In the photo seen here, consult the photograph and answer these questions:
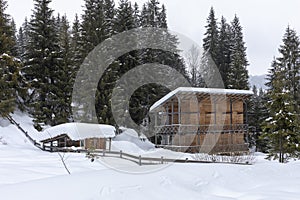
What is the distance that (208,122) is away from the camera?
25922 millimetres

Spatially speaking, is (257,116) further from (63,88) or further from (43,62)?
(43,62)

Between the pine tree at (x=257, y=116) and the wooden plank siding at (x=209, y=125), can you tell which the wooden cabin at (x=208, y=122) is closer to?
the wooden plank siding at (x=209, y=125)

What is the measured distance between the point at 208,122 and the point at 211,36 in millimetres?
24548

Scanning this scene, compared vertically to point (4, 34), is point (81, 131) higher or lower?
lower

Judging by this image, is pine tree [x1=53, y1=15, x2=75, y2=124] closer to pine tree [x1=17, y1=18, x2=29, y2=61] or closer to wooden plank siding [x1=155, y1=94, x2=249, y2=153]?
pine tree [x1=17, y1=18, x2=29, y2=61]

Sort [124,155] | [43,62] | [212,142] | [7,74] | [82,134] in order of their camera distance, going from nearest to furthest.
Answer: [124,155] → [82,134] → [212,142] → [7,74] → [43,62]

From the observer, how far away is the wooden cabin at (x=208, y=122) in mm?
23094

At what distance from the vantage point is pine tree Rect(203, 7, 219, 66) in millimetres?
45972

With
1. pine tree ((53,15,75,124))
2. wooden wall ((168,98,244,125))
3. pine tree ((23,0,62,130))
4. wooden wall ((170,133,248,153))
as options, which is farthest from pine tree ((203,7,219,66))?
pine tree ((23,0,62,130))

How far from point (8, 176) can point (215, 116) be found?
16.2 m

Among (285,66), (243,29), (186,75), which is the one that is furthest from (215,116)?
(243,29)

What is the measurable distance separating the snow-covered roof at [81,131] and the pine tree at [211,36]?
87.1ft

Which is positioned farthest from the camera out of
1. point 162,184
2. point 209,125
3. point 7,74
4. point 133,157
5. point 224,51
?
point 224,51

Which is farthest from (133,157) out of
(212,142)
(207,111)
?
(207,111)
